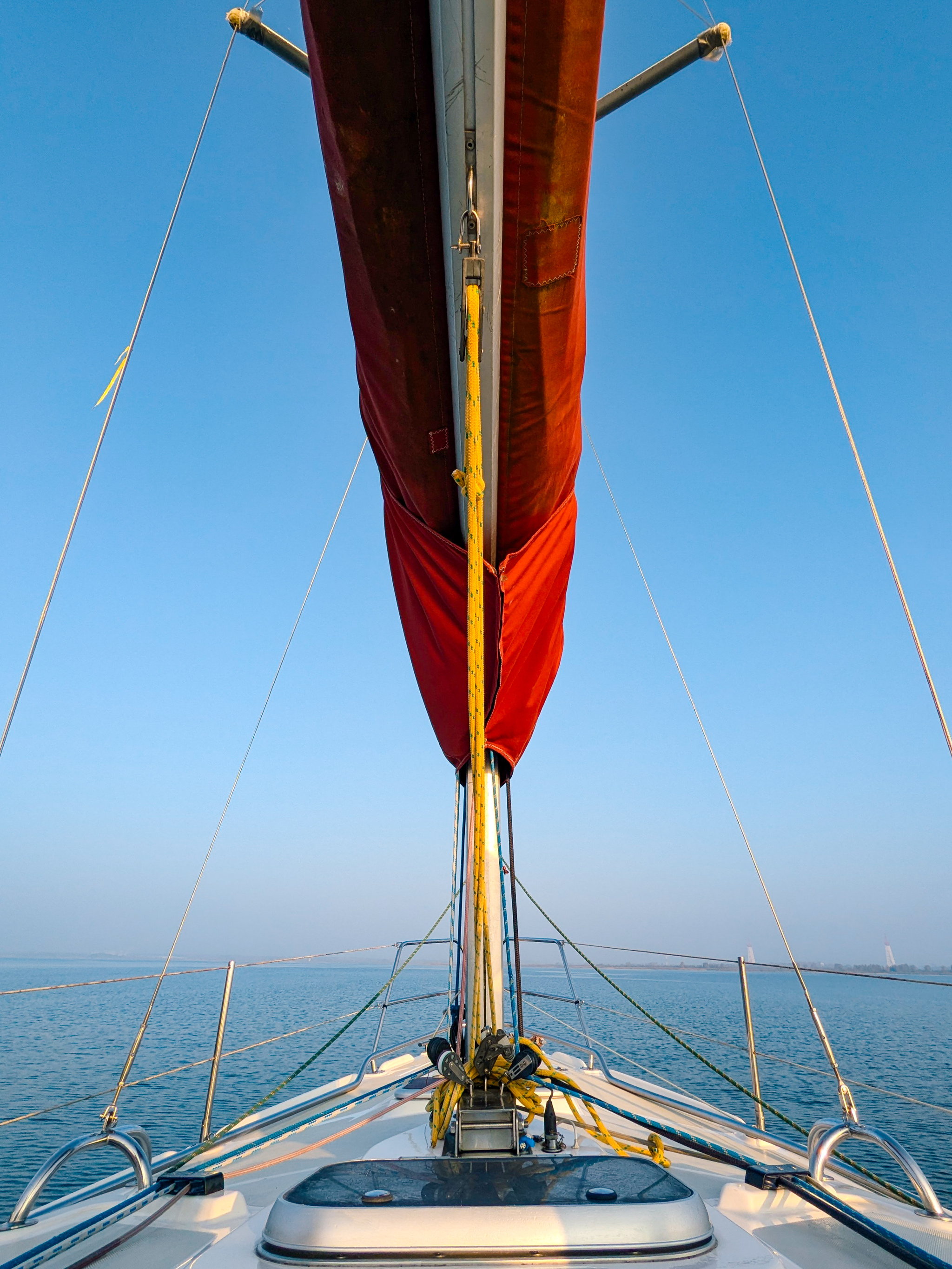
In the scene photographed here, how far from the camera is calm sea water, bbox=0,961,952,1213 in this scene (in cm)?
724

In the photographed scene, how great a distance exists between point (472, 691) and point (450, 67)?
1.35 meters

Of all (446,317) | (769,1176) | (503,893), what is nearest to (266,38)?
(446,317)

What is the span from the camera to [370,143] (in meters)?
1.56

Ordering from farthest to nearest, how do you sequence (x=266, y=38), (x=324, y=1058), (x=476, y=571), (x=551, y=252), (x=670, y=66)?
(x=324, y=1058) < (x=670, y=66) < (x=266, y=38) < (x=551, y=252) < (x=476, y=571)

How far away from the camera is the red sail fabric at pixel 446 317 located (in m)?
1.45

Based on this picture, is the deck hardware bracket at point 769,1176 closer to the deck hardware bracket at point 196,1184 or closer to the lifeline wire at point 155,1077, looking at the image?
the lifeline wire at point 155,1077

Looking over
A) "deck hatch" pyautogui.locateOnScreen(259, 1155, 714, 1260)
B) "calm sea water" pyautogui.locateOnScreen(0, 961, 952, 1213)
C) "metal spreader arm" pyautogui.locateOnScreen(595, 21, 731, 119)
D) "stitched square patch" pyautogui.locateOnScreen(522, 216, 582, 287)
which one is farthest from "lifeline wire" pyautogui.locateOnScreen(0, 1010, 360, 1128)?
"metal spreader arm" pyautogui.locateOnScreen(595, 21, 731, 119)

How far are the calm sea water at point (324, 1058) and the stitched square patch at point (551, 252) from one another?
2514 mm

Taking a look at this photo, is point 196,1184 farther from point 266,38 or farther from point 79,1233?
point 266,38

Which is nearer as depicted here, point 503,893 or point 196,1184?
point 196,1184

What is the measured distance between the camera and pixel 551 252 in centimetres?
180

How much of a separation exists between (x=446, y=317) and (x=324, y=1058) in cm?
1434

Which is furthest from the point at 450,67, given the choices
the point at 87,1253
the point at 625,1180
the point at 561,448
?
the point at 87,1253

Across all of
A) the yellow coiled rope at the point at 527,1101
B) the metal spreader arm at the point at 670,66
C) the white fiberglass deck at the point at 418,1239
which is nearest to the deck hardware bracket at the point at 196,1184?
the white fiberglass deck at the point at 418,1239
